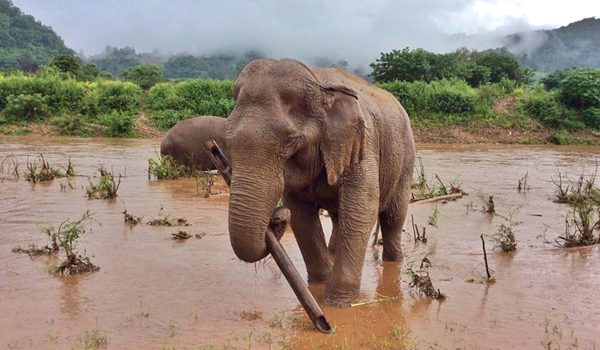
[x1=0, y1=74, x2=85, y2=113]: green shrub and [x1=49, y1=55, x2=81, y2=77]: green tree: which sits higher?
[x1=49, y1=55, x2=81, y2=77]: green tree

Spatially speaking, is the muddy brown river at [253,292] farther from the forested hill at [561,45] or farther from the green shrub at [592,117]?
the forested hill at [561,45]

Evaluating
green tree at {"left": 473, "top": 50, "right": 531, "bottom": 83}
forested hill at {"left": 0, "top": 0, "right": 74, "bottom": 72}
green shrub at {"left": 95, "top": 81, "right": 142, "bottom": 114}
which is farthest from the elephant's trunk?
forested hill at {"left": 0, "top": 0, "right": 74, "bottom": 72}

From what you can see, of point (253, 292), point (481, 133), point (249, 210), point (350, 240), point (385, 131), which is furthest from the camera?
point (481, 133)

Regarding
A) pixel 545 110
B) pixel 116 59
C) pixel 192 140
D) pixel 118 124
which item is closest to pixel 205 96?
pixel 118 124

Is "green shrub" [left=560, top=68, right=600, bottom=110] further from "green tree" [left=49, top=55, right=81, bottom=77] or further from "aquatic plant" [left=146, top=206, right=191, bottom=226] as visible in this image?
"green tree" [left=49, top=55, right=81, bottom=77]

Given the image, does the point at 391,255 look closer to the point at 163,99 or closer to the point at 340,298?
the point at 340,298

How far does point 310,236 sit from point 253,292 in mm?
717

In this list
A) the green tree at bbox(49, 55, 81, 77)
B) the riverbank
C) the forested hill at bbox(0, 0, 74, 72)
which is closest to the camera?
the riverbank

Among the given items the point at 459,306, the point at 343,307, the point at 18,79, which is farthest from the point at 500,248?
the point at 18,79

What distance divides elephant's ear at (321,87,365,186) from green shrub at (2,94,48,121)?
24.5 m

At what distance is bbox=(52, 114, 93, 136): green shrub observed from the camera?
26.1 metres

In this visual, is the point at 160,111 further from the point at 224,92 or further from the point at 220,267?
the point at 220,267

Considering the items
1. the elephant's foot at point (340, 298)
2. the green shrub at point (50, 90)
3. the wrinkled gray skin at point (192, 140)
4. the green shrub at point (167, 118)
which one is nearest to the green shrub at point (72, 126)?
the green shrub at point (50, 90)

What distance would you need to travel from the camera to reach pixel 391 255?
22.4ft
